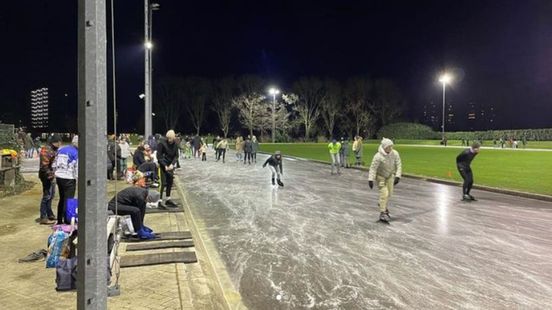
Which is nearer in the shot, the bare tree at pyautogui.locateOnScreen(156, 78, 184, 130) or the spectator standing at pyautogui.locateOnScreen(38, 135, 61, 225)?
the spectator standing at pyautogui.locateOnScreen(38, 135, 61, 225)

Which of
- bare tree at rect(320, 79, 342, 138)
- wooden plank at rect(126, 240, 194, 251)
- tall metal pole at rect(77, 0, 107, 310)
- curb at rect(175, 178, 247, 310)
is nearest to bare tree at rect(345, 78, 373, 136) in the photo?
bare tree at rect(320, 79, 342, 138)

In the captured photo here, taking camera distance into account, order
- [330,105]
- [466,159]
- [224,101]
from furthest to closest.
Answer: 1. [224,101]
2. [330,105]
3. [466,159]

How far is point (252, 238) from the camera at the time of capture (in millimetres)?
7777

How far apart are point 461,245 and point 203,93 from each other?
7875cm

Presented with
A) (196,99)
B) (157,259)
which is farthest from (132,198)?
(196,99)

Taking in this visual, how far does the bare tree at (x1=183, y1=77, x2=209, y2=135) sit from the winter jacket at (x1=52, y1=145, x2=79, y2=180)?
251 ft

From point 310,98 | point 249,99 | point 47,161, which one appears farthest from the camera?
point 310,98

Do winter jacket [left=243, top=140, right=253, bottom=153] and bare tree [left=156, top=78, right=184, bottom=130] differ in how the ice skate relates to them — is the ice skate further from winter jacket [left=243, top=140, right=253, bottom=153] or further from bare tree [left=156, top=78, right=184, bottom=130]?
bare tree [left=156, top=78, right=184, bottom=130]

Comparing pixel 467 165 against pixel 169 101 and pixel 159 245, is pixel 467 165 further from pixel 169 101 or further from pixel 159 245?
pixel 169 101

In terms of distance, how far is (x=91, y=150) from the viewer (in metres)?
2.34

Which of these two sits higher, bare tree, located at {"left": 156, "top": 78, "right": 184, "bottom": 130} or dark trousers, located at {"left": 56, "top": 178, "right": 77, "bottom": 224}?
bare tree, located at {"left": 156, "top": 78, "right": 184, "bottom": 130}

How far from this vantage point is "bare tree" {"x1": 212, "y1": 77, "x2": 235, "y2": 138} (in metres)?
81.5

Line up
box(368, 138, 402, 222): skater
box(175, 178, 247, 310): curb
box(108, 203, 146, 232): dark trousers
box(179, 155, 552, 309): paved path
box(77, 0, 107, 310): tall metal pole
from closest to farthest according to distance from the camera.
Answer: box(77, 0, 107, 310): tall metal pole → box(175, 178, 247, 310): curb → box(179, 155, 552, 309): paved path → box(108, 203, 146, 232): dark trousers → box(368, 138, 402, 222): skater

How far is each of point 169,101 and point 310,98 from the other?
26.7 m
